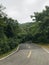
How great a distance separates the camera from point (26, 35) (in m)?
99.6

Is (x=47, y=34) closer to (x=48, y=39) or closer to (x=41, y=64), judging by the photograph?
(x=48, y=39)

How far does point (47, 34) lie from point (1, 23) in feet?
102

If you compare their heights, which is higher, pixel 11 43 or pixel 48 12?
pixel 48 12

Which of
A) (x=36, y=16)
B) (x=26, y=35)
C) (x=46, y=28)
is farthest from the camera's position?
(x=26, y=35)

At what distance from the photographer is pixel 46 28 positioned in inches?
2699

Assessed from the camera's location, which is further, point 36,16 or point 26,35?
point 26,35

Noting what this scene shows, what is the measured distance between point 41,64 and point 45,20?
52260mm

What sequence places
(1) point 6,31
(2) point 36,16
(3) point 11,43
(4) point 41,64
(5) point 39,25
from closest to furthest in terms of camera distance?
1. (4) point 41,64
2. (3) point 11,43
3. (1) point 6,31
4. (5) point 39,25
5. (2) point 36,16

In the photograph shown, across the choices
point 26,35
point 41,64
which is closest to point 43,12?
point 26,35

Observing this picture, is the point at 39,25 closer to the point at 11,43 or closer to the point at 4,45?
the point at 11,43

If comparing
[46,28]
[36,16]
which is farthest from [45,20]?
[36,16]

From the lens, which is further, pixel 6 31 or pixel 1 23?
pixel 6 31

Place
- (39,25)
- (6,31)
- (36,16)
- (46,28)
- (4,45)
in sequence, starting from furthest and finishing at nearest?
1. (36,16)
2. (39,25)
3. (46,28)
4. (6,31)
5. (4,45)

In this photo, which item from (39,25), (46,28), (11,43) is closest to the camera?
(11,43)
